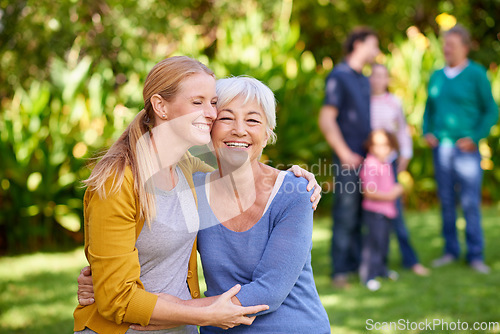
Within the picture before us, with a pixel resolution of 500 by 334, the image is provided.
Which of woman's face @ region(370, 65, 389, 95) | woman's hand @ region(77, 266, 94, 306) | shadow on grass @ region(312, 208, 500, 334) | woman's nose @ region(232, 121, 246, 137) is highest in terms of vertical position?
woman's face @ region(370, 65, 389, 95)

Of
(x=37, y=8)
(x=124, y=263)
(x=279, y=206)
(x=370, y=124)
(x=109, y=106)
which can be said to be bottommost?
(x=124, y=263)

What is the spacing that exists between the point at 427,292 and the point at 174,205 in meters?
3.33

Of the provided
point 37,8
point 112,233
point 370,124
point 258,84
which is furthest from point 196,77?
point 37,8

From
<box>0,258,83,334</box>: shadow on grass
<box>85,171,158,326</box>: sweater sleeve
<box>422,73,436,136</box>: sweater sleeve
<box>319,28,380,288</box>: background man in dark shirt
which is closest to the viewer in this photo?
<box>85,171,158,326</box>: sweater sleeve

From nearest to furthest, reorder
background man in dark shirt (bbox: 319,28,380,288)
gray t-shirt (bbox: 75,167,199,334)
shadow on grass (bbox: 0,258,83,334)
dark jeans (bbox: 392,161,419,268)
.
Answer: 1. gray t-shirt (bbox: 75,167,199,334)
2. shadow on grass (bbox: 0,258,83,334)
3. background man in dark shirt (bbox: 319,28,380,288)
4. dark jeans (bbox: 392,161,419,268)

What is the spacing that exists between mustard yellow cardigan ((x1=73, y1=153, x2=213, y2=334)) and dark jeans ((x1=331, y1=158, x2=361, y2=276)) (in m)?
3.22

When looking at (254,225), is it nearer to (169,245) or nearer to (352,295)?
(169,245)

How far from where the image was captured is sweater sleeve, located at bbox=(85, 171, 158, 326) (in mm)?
1787

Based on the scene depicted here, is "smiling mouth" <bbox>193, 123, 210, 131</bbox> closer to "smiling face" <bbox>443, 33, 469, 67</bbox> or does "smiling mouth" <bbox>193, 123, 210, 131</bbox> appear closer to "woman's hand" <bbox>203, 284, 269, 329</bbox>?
"woman's hand" <bbox>203, 284, 269, 329</bbox>

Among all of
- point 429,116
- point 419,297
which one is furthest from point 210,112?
A: point 429,116

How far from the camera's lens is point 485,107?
5.49 metres

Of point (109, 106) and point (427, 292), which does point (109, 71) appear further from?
point (427, 292)

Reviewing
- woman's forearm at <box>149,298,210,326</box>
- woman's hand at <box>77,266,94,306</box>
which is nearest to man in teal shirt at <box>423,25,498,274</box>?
woman's forearm at <box>149,298,210,326</box>

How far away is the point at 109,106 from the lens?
7.12 metres
